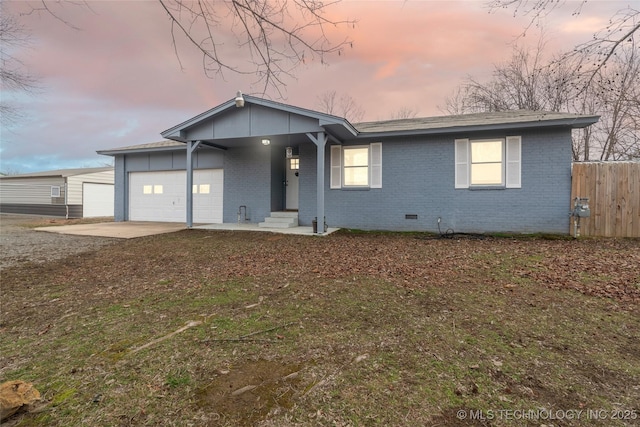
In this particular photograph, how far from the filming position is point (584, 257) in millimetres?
5867

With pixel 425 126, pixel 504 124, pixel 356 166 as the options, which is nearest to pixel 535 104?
pixel 504 124

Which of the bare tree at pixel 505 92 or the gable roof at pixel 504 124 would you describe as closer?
the gable roof at pixel 504 124

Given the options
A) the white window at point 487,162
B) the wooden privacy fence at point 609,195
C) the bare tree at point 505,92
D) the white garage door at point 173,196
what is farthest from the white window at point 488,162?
the white garage door at point 173,196

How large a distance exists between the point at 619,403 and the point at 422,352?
114 cm

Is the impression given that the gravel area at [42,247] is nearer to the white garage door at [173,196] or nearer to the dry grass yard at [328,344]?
the dry grass yard at [328,344]

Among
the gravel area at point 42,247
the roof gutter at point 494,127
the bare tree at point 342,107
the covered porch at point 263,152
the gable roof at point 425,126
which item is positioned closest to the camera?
the gravel area at point 42,247

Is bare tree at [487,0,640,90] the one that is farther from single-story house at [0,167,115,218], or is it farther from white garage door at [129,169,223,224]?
single-story house at [0,167,115,218]

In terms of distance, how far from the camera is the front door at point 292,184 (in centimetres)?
1179

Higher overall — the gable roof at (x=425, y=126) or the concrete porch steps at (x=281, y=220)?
the gable roof at (x=425, y=126)

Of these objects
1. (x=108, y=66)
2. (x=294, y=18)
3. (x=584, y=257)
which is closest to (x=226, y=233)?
(x=108, y=66)

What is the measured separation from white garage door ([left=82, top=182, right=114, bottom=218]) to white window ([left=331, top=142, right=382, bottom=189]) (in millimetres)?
17664

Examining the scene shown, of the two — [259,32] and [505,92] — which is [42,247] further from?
[505,92]

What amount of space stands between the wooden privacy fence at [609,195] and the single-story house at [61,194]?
951 inches

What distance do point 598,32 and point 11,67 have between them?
14.3 metres
